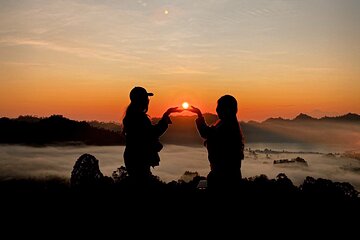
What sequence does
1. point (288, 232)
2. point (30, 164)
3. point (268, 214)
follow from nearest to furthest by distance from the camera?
point (288, 232) → point (268, 214) → point (30, 164)

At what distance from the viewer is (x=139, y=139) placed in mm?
12008

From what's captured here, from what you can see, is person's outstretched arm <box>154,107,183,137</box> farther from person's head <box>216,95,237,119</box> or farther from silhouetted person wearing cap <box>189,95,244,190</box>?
person's head <box>216,95,237,119</box>

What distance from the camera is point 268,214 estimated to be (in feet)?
44.8

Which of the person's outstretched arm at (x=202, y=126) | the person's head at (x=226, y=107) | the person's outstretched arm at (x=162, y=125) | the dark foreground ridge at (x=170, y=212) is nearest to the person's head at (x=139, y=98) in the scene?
the person's outstretched arm at (x=162, y=125)

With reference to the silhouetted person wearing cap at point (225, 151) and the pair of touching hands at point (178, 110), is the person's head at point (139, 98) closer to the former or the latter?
the pair of touching hands at point (178, 110)

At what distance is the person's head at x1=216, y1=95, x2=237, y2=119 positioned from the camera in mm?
11203

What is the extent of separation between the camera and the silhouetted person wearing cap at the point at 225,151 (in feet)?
37.5

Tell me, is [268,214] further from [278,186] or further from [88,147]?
[88,147]

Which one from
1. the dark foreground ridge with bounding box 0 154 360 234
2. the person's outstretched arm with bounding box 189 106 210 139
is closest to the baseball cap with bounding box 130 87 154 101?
the person's outstretched arm with bounding box 189 106 210 139

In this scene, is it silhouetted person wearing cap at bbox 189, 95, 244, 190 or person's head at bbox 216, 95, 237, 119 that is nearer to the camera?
person's head at bbox 216, 95, 237, 119

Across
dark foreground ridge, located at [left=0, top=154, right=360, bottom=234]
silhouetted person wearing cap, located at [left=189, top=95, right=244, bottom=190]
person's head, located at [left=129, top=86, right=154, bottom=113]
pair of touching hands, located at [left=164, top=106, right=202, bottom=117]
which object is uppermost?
person's head, located at [left=129, top=86, right=154, bottom=113]

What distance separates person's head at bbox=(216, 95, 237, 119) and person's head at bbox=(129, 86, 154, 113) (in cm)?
200

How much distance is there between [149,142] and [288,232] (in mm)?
4827

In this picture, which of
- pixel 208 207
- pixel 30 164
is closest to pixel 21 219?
pixel 208 207
